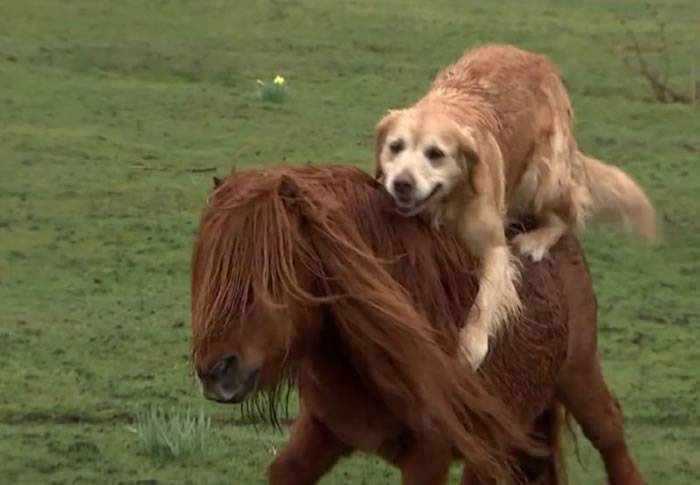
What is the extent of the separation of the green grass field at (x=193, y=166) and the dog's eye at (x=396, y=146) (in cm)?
167

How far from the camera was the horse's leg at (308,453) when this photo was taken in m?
4.45

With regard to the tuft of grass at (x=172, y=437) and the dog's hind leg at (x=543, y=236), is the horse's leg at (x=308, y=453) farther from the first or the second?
the tuft of grass at (x=172, y=437)

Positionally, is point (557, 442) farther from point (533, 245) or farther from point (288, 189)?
point (288, 189)

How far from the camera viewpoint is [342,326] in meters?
4.06

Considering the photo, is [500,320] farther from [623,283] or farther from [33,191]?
[33,191]

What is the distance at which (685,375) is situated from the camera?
7316 mm

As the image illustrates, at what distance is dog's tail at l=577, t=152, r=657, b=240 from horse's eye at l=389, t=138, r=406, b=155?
1033 millimetres

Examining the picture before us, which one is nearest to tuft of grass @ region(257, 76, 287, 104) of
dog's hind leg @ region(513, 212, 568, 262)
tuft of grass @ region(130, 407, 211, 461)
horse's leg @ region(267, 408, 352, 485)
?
tuft of grass @ region(130, 407, 211, 461)

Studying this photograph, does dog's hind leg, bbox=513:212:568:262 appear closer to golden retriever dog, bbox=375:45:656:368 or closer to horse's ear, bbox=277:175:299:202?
golden retriever dog, bbox=375:45:656:368

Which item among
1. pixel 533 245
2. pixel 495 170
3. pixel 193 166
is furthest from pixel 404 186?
pixel 193 166

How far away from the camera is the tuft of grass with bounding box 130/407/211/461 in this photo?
233 inches

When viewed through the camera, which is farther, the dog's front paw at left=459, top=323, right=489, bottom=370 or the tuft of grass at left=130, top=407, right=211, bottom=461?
the tuft of grass at left=130, top=407, right=211, bottom=461

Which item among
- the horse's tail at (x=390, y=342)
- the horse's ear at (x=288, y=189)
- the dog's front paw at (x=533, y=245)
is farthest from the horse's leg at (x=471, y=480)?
the horse's ear at (x=288, y=189)

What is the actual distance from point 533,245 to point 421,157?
0.83m
